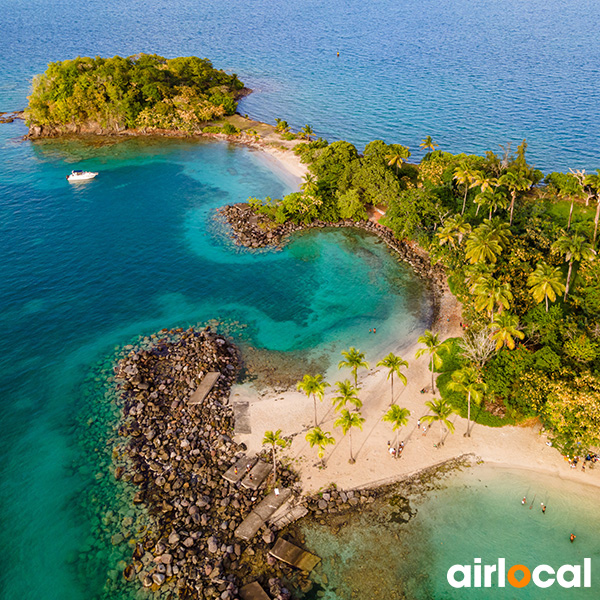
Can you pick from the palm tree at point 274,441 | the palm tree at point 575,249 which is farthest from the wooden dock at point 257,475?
the palm tree at point 575,249

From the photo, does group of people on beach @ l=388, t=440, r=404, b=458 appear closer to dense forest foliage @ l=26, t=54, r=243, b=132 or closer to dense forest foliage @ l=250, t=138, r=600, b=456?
dense forest foliage @ l=250, t=138, r=600, b=456

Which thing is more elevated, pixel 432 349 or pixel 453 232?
pixel 453 232

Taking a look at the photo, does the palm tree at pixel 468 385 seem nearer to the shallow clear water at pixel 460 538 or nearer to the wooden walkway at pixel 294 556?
the shallow clear water at pixel 460 538

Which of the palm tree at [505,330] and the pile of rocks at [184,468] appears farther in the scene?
the palm tree at [505,330]

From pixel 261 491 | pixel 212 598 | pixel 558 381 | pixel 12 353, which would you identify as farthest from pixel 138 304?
pixel 558 381

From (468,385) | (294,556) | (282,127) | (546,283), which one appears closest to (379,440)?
(468,385)

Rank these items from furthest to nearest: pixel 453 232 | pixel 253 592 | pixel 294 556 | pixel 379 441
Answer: pixel 453 232 < pixel 379 441 < pixel 294 556 < pixel 253 592

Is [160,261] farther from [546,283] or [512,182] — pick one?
[546,283]
